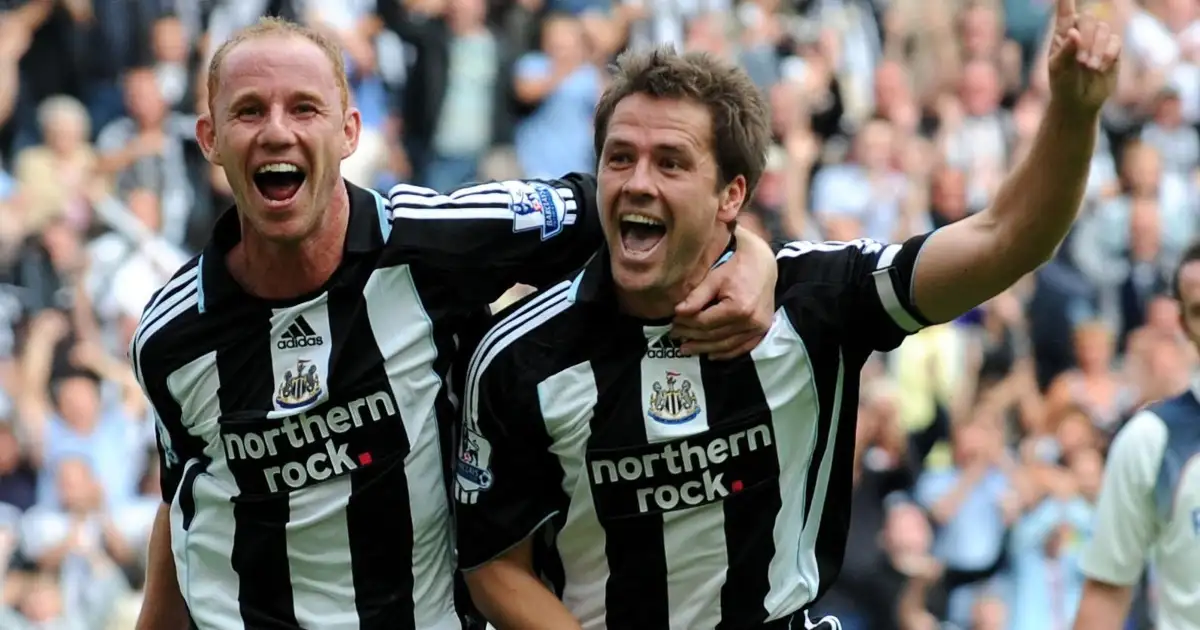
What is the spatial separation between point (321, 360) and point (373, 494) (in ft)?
1.01

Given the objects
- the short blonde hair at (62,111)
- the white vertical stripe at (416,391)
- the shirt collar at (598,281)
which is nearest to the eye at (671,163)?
the shirt collar at (598,281)

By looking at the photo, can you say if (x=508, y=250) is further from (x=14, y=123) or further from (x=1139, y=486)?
(x=14, y=123)

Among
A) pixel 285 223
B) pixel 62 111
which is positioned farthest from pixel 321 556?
pixel 62 111

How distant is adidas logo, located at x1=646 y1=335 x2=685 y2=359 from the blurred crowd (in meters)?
4.82

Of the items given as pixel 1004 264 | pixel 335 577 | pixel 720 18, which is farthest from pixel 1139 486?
pixel 720 18

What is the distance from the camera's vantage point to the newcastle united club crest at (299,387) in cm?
432

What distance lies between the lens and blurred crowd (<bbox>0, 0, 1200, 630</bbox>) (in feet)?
28.7

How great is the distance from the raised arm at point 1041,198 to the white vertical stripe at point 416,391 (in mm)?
1081

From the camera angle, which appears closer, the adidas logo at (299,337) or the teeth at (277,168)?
the teeth at (277,168)

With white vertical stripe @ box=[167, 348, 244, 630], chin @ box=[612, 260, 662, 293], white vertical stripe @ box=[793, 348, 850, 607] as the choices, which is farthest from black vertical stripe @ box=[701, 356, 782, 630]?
white vertical stripe @ box=[167, 348, 244, 630]

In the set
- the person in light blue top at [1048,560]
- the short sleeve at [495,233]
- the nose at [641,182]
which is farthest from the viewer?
the person in light blue top at [1048,560]

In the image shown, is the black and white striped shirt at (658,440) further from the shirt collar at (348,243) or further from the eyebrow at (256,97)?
the eyebrow at (256,97)

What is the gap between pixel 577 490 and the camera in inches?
166

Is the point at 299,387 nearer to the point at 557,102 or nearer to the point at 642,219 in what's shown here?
the point at 642,219
